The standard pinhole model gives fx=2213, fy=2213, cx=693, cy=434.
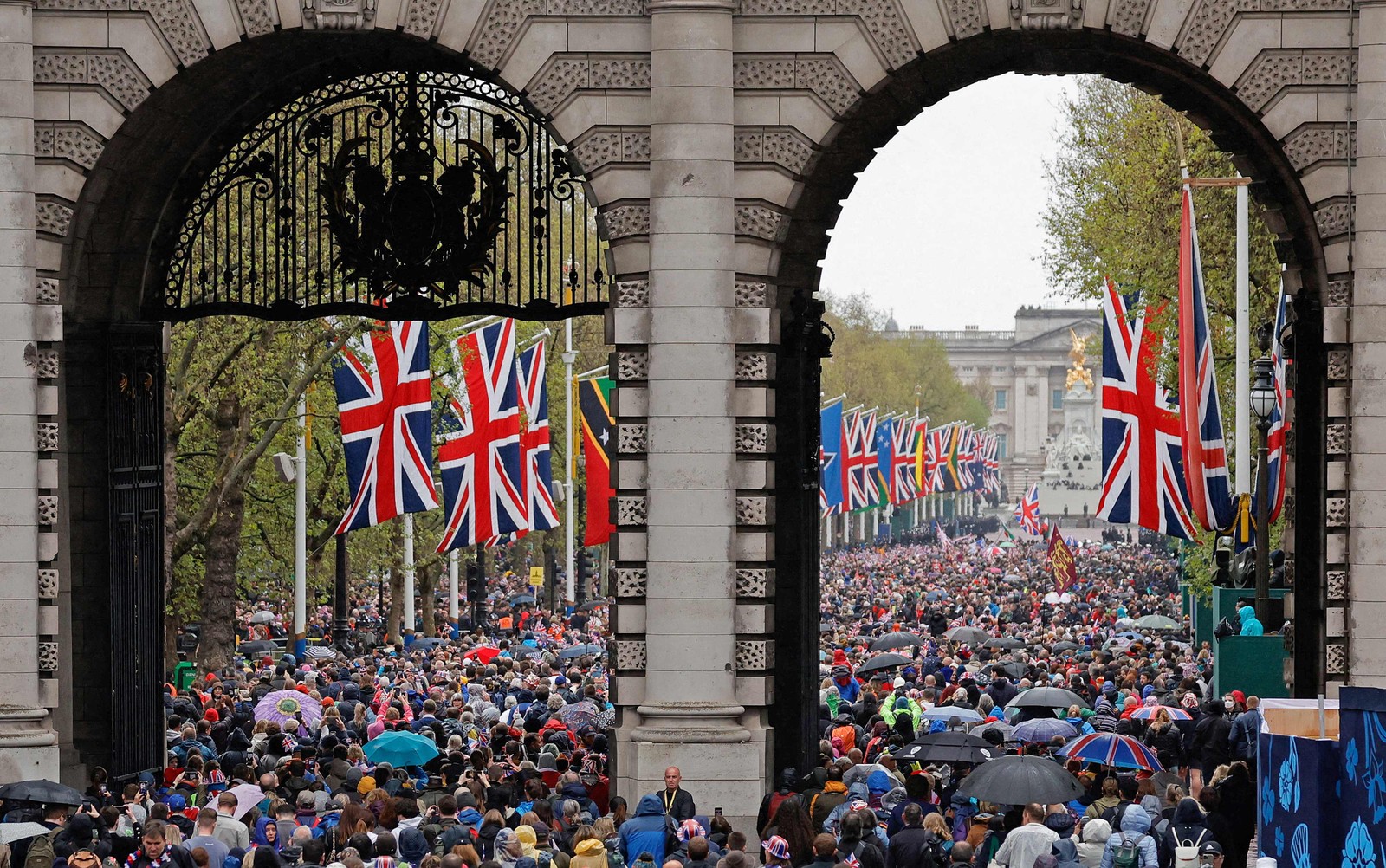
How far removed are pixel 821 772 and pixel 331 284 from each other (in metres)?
8.87

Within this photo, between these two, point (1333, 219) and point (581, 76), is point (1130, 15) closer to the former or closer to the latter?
point (1333, 219)

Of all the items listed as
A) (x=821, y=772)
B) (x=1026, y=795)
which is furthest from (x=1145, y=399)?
(x=1026, y=795)

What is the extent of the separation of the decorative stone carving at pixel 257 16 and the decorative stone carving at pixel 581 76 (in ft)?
9.32

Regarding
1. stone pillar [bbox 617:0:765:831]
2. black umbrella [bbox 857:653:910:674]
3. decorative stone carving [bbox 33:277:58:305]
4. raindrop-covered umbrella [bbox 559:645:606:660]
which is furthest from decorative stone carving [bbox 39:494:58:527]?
raindrop-covered umbrella [bbox 559:645:606:660]

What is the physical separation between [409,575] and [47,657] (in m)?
28.5

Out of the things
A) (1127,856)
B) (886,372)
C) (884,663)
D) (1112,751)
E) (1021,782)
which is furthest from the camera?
(886,372)

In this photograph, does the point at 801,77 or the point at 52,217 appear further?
the point at 52,217

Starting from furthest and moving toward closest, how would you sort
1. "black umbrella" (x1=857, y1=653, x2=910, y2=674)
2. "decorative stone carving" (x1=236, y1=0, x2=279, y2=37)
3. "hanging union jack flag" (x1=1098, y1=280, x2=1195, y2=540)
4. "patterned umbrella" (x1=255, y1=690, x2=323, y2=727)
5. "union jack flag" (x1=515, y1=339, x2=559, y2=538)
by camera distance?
"union jack flag" (x1=515, y1=339, x2=559, y2=538) → "hanging union jack flag" (x1=1098, y1=280, x2=1195, y2=540) → "black umbrella" (x1=857, y1=653, x2=910, y2=674) → "patterned umbrella" (x1=255, y1=690, x2=323, y2=727) → "decorative stone carving" (x1=236, y1=0, x2=279, y2=37)

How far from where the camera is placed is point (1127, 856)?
58.2 feet

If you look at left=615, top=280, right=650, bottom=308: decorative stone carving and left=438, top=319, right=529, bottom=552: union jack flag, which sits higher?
left=615, top=280, right=650, bottom=308: decorative stone carving

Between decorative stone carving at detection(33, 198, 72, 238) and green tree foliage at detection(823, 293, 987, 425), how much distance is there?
326 feet

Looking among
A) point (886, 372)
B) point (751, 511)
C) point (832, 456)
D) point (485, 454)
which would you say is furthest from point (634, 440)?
point (886, 372)

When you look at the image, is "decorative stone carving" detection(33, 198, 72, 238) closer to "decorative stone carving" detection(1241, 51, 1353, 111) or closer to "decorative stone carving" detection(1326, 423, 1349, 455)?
"decorative stone carving" detection(1241, 51, 1353, 111)

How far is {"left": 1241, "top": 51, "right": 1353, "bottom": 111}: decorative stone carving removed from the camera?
22.6 meters
